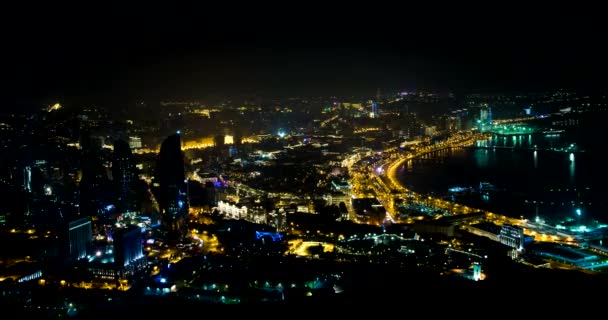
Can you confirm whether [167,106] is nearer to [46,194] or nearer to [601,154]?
[46,194]

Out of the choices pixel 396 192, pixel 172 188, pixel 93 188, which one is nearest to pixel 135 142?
pixel 93 188

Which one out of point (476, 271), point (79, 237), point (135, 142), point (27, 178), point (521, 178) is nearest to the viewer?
point (476, 271)

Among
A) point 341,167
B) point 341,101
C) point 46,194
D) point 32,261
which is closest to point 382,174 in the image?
point 341,167

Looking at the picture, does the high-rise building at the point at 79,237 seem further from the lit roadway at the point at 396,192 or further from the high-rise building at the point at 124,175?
the lit roadway at the point at 396,192

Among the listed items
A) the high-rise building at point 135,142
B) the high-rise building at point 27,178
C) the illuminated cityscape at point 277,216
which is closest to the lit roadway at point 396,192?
the illuminated cityscape at point 277,216

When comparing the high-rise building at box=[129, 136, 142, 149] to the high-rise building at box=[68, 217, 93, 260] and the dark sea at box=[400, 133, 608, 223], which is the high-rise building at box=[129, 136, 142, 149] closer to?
the dark sea at box=[400, 133, 608, 223]

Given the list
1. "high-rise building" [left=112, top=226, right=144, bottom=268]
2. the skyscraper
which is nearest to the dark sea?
the skyscraper

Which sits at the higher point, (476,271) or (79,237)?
(79,237)

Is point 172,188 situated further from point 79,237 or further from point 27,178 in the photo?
point 27,178
